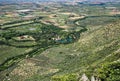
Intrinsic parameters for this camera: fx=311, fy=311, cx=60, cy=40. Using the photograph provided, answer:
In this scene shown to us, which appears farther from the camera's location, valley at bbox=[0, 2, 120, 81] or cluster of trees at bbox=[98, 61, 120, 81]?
valley at bbox=[0, 2, 120, 81]

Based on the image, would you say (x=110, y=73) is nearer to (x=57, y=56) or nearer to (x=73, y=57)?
(x=73, y=57)

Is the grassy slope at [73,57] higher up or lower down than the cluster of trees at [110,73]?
lower down

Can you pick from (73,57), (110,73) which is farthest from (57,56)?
(110,73)

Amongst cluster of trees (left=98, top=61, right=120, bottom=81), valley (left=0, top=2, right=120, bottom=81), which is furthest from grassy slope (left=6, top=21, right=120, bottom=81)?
cluster of trees (left=98, top=61, right=120, bottom=81)

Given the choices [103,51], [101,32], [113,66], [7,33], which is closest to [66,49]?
[101,32]

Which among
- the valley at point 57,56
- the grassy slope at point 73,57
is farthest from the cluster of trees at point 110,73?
the grassy slope at point 73,57

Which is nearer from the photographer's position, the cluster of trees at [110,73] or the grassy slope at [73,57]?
the cluster of trees at [110,73]

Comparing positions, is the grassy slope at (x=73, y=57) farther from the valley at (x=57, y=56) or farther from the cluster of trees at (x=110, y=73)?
the cluster of trees at (x=110, y=73)

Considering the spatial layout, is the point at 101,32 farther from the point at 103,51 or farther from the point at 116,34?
the point at 103,51

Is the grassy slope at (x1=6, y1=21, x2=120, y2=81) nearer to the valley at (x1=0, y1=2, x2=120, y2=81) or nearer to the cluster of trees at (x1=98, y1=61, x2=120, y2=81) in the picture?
the valley at (x1=0, y1=2, x2=120, y2=81)

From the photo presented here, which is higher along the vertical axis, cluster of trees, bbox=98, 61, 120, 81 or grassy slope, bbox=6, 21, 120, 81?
cluster of trees, bbox=98, 61, 120, 81
